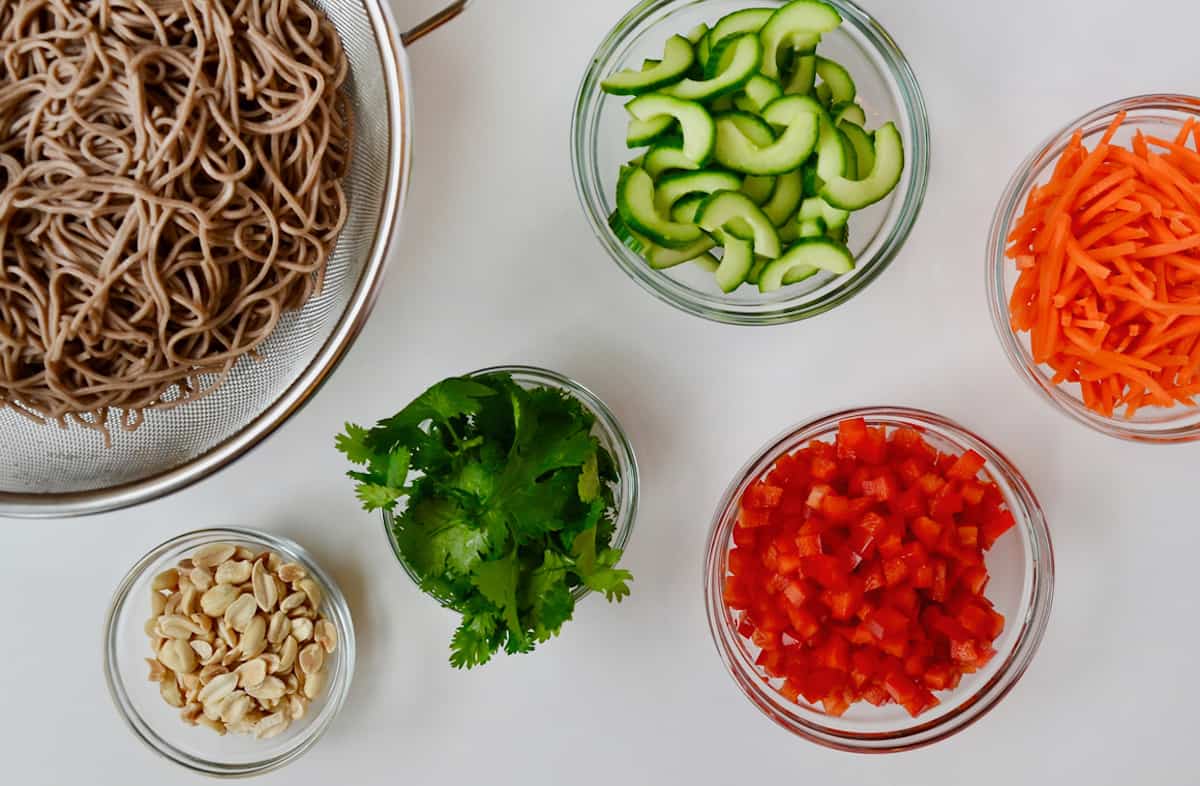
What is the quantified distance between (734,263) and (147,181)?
914mm

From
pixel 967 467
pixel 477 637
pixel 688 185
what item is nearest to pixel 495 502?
pixel 477 637

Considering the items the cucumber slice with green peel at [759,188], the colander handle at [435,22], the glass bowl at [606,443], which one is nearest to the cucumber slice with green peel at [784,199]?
the cucumber slice with green peel at [759,188]

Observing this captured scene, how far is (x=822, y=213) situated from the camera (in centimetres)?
153

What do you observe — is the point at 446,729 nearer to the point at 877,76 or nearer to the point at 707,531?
the point at 707,531

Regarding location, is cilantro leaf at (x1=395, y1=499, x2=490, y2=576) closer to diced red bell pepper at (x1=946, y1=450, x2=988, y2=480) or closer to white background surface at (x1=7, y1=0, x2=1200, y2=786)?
white background surface at (x1=7, y1=0, x2=1200, y2=786)

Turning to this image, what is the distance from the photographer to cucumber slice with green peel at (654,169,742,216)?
4.93ft

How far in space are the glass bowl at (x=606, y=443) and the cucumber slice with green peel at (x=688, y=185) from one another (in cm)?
38

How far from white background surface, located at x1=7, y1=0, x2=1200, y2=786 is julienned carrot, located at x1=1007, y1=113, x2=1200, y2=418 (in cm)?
23

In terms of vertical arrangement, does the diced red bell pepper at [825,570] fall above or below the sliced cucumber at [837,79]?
below

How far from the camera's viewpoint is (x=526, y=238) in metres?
1.77

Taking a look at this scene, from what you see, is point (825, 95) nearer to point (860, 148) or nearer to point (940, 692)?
point (860, 148)

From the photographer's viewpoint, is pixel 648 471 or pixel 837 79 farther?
pixel 648 471

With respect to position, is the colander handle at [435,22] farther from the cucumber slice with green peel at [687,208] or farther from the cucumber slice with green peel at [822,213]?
the cucumber slice with green peel at [822,213]

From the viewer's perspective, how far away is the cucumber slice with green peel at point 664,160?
1519 mm
